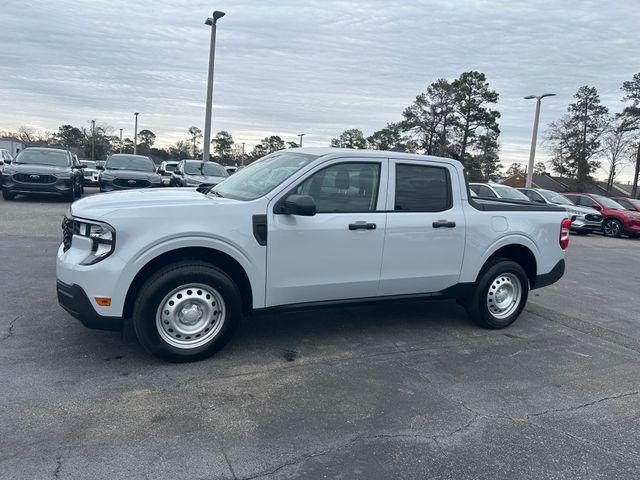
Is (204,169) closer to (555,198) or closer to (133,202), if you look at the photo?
(133,202)

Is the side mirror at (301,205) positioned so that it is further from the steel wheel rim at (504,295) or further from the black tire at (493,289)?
the steel wheel rim at (504,295)

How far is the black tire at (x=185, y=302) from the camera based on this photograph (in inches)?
157

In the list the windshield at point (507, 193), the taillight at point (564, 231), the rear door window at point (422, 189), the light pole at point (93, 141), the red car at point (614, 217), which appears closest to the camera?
the rear door window at point (422, 189)

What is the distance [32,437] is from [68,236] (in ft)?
6.03

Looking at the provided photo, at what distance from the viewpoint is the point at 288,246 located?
14.4ft

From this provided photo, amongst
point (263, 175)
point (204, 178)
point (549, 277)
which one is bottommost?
point (549, 277)

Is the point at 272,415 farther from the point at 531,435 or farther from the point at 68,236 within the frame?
the point at 68,236

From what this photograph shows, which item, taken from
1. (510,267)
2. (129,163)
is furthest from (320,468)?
(129,163)

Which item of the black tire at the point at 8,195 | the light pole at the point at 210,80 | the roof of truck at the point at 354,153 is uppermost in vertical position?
the light pole at the point at 210,80

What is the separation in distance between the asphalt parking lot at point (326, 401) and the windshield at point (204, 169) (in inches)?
436

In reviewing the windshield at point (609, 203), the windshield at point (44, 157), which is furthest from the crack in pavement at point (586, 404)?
the windshield at point (609, 203)

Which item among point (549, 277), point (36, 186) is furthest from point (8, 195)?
point (549, 277)

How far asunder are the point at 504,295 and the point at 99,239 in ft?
14.0

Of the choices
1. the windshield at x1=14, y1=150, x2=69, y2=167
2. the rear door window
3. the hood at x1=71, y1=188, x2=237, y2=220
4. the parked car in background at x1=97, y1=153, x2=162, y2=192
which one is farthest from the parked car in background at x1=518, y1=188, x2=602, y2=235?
the hood at x1=71, y1=188, x2=237, y2=220
